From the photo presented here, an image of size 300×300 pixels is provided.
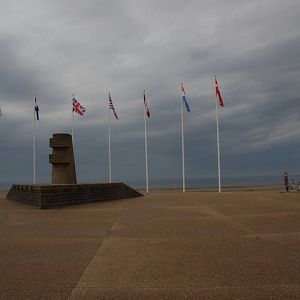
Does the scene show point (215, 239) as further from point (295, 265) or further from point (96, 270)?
point (96, 270)

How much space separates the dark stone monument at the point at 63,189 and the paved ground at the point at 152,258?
564 cm

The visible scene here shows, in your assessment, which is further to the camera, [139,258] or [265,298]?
[139,258]

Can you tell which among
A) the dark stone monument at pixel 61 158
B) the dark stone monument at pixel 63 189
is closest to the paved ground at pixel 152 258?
the dark stone monument at pixel 63 189

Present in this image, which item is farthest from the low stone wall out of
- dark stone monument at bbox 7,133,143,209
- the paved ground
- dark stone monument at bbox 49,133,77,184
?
the paved ground

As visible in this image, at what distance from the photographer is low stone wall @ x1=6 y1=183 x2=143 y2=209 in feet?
67.8

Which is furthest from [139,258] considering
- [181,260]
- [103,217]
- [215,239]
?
[103,217]

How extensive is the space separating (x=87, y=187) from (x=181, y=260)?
16443 mm

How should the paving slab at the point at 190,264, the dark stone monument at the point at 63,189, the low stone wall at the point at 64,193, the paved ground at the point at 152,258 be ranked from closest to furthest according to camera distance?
the paved ground at the point at 152,258 → the paving slab at the point at 190,264 → the low stone wall at the point at 64,193 → the dark stone monument at the point at 63,189

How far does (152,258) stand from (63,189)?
1385 centimetres

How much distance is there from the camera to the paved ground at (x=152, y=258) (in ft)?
21.2

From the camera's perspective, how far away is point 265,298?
5.98 m

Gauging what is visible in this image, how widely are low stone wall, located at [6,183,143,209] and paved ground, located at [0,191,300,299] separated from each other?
212 inches

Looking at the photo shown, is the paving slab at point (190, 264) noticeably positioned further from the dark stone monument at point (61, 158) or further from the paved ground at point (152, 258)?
the dark stone monument at point (61, 158)

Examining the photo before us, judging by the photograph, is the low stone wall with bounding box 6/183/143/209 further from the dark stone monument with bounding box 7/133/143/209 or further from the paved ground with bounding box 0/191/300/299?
the paved ground with bounding box 0/191/300/299
